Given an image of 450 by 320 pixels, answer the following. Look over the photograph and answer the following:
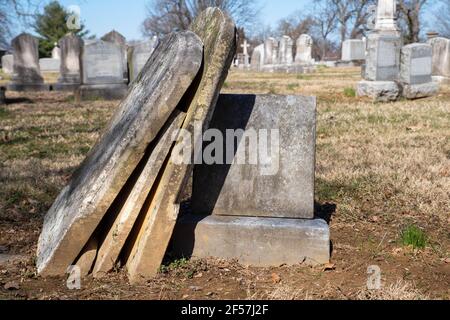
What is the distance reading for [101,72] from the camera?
16.4 metres

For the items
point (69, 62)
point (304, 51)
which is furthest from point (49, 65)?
point (69, 62)

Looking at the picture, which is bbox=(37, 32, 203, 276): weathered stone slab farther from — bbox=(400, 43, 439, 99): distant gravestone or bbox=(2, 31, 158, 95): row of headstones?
bbox=(2, 31, 158, 95): row of headstones

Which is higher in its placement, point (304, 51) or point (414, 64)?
point (304, 51)

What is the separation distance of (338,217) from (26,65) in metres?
17.8

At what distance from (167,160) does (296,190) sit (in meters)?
1.06

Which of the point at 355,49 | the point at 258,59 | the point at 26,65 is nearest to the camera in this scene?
the point at 26,65

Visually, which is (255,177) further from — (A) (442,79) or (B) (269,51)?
(B) (269,51)

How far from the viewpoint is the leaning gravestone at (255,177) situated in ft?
12.0

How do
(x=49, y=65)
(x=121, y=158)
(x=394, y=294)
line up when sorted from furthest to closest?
1. (x=49, y=65)
2. (x=121, y=158)
3. (x=394, y=294)

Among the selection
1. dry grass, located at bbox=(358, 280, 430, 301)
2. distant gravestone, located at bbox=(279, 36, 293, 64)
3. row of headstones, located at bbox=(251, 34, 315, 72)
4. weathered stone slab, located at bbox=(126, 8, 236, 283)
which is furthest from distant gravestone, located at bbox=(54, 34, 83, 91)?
distant gravestone, located at bbox=(279, 36, 293, 64)

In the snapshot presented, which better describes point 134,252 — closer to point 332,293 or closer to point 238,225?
point 238,225

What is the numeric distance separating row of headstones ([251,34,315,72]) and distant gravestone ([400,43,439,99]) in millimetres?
19759

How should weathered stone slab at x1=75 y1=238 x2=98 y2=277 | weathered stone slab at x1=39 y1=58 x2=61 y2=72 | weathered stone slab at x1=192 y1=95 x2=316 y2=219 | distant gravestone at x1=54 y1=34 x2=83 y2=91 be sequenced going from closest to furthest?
weathered stone slab at x1=75 y1=238 x2=98 y2=277
weathered stone slab at x1=192 y1=95 x2=316 y2=219
distant gravestone at x1=54 y1=34 x2=83 y2=91
weathered stone slab at x1=39 y1=58 x2=61 y2=72

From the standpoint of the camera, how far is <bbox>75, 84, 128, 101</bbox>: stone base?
16125 mm
